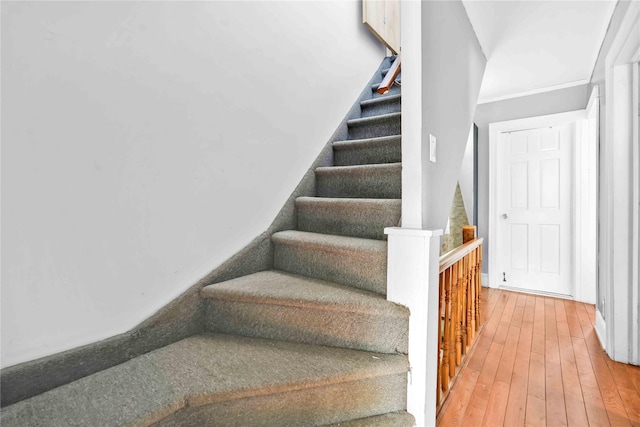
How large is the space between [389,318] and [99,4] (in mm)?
1474

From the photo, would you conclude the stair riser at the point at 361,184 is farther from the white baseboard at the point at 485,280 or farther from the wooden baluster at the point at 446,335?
the white baseboard at the point at 485,280

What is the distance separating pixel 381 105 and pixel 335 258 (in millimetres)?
1524

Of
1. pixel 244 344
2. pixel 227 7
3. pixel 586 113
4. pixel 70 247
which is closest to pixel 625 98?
pixel 586 113

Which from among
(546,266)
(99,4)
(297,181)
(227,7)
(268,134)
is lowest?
(546,266)

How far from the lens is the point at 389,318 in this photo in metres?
1.13

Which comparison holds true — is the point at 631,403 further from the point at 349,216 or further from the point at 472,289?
the point at 349,216

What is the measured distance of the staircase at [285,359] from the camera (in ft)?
2.88

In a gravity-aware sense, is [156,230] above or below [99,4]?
below

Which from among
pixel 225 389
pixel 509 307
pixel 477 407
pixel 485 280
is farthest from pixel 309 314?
pixel 485 280

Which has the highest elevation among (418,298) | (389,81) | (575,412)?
(389,81)

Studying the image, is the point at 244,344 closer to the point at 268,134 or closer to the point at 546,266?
the point at 268,134

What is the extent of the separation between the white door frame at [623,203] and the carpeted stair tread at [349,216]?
160 centimetres

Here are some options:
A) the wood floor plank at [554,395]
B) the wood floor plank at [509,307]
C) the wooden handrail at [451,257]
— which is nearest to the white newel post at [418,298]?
the wooden handrail at [451,257]

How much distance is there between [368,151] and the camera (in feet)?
6.79
